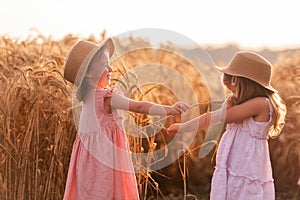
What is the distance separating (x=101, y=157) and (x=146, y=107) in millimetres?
443

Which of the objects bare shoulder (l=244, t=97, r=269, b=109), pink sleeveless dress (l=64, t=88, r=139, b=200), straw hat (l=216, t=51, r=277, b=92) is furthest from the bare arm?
pink sleeveless dress (l=64, t=88, r=139, b=200)

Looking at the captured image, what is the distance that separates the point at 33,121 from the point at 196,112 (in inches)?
99.3

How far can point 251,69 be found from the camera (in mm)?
5637

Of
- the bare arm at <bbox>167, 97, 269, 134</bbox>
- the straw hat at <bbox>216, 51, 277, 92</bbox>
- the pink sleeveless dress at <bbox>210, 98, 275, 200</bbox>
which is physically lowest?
the pink sleeveless dress at <bbox>210, 98, 275, 200</bbox>

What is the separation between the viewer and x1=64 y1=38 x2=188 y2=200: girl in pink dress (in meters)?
5.60

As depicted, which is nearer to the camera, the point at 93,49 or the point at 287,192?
the point at 93,49

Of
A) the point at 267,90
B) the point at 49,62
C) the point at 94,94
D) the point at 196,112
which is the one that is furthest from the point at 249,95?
the point at 196,112

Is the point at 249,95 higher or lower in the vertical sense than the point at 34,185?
higher

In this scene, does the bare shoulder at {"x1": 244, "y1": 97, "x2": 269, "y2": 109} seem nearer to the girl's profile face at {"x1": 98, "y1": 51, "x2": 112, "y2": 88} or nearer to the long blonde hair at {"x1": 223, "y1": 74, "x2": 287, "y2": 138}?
the long blonde hair at {"x1": 223, "y1": 74, "x2": 287, "y2": 138}

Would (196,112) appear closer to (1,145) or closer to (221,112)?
(1,145)

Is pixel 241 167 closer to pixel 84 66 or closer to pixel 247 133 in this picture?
pixel 247 133

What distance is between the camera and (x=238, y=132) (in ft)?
18.7

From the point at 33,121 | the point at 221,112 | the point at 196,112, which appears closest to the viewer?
the point at 221,112

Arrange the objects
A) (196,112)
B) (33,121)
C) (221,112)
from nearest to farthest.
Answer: (221,112)
(33,121)
(196,112)
